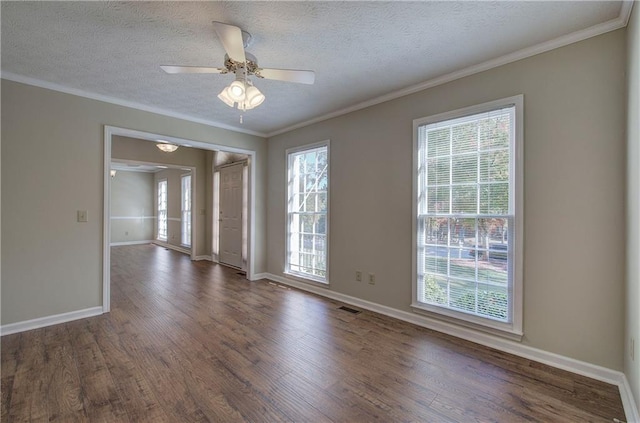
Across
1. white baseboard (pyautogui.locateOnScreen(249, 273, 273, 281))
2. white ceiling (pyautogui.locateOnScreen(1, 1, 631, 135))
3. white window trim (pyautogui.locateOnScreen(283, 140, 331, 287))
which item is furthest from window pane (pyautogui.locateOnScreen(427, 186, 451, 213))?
white baseboard (pyautogui.locateOnScreen(249, 273, 273, 281))

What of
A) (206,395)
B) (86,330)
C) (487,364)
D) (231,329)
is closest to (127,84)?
(86,330)

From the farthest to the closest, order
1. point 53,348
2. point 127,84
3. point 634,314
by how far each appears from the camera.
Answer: point 127,84
point 53,348
point 634,314

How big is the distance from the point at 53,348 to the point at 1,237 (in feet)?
4.10

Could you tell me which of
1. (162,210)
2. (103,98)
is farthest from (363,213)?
(162,210)

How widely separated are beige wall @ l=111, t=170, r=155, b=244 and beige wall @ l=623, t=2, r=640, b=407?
36.5ft

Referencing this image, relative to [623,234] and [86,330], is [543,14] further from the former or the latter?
[86,330]

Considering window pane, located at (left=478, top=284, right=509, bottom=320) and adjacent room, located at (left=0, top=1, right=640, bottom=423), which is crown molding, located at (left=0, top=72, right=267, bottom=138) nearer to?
adjacent room, located at (left=0, top=1, right=640, bottom=423)

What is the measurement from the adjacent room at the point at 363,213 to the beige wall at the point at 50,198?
0.06 feet

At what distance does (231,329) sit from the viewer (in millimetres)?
2871

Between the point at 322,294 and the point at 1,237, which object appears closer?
the point at 1,237

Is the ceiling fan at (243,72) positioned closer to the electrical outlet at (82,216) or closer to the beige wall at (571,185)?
the beige wall at (571,185)

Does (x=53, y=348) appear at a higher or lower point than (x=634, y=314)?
lower

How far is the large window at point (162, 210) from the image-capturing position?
8969 mm

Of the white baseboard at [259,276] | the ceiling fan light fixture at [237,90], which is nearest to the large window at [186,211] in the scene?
the white baseboard at [259,276]
